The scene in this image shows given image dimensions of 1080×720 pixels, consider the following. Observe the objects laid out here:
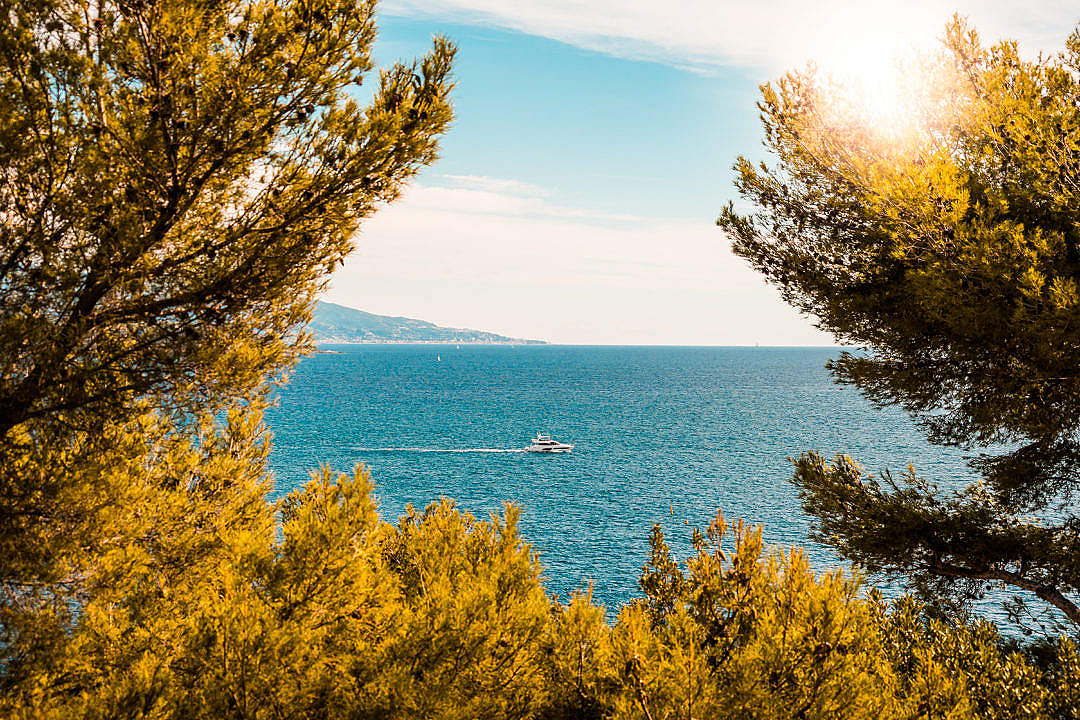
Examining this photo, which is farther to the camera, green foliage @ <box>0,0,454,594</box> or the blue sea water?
the blue sea water

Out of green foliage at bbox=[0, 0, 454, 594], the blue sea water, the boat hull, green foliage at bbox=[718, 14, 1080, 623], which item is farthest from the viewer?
the boat hull

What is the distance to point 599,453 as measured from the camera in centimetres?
6000

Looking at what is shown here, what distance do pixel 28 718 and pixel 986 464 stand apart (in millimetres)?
11096

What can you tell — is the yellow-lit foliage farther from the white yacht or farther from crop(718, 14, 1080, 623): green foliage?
the white yacht

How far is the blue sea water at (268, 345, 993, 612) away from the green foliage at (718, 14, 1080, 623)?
3.93m

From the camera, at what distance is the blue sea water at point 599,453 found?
36.3m

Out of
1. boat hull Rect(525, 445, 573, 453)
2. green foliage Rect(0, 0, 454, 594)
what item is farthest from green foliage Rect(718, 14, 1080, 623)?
boat hull Rect(525, 445, 573, 453)

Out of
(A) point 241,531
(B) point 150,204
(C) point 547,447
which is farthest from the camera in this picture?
(C) point 547,447

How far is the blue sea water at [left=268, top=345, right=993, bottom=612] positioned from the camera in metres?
36.3

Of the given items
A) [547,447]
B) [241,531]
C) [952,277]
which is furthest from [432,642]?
[547,447]

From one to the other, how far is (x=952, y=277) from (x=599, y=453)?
176 ft

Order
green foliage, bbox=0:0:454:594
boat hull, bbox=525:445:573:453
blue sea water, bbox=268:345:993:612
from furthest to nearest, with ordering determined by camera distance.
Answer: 1. boat hull, bbox=525:445:573:453
2. blue sea water, bbox=268:345:993:612
3. green foliage, bbox=0:0:454:594

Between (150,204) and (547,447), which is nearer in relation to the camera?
(150,204)

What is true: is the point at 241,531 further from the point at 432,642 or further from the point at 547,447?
the point at 547,447
